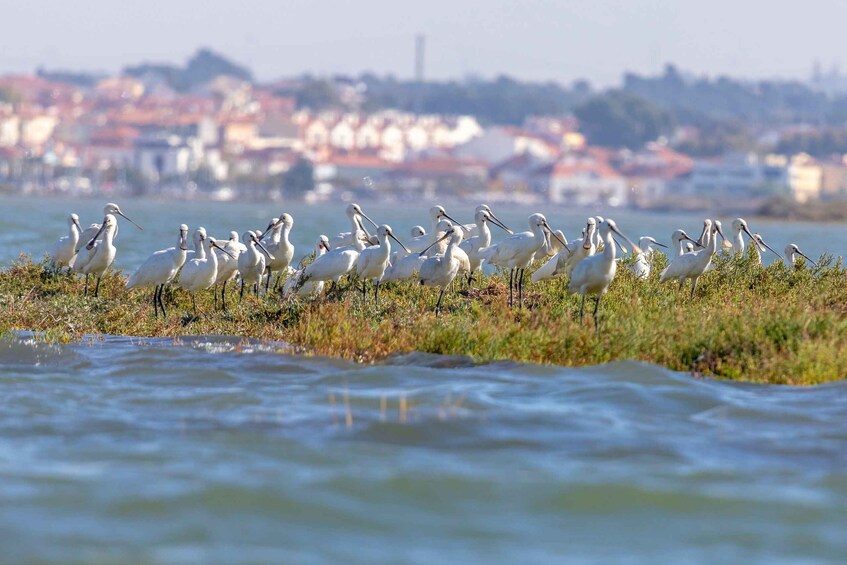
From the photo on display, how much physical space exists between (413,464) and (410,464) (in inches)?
0.8

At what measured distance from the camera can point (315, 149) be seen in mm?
199250

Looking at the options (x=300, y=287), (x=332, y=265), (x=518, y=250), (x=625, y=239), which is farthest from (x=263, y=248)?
(x=625, y=239)

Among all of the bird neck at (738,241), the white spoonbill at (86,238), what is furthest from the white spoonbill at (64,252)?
the bird neck at (738,241)

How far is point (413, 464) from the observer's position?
11.0m

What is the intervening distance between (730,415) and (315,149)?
18807 cm

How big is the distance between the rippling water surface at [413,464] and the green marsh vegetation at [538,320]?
363mm

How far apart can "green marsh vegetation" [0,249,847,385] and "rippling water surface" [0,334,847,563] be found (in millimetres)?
363

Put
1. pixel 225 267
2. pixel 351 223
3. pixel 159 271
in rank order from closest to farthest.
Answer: pixel 159 271 → pixel 225 267 → pixel 351 223

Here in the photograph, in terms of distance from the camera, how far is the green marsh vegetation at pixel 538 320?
14359mm

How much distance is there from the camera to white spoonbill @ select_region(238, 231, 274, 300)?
18781mm

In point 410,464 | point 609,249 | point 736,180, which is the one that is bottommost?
point 736,180

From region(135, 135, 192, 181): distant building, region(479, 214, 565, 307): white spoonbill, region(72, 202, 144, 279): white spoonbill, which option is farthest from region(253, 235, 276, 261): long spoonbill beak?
region(135, 135, 192, 181): distant building

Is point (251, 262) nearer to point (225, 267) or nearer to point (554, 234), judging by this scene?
point (225, 267)

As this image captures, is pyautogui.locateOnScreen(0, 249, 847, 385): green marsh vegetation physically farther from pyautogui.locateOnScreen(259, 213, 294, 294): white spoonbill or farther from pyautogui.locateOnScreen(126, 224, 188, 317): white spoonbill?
pyautogui.locateOnScreen(259, 213, 294, 294): white spoonbill
